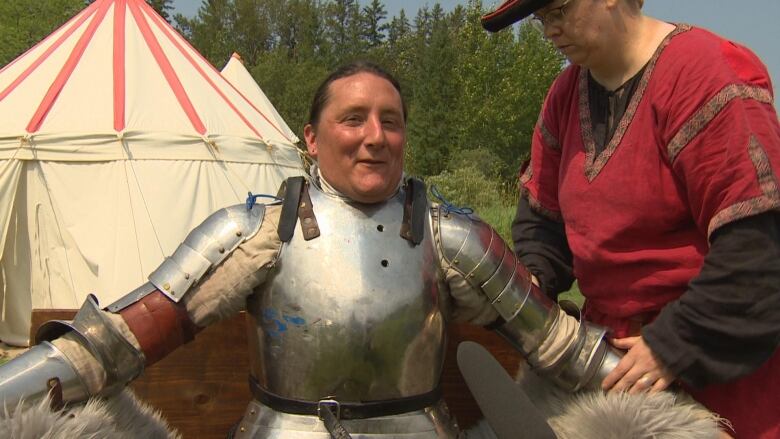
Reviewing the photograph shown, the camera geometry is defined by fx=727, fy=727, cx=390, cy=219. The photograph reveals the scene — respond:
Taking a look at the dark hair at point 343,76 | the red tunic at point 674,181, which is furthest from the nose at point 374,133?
the red tunic at point 674,181

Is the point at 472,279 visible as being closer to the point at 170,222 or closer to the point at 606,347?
the point at 606,347

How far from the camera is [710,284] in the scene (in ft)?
5.04

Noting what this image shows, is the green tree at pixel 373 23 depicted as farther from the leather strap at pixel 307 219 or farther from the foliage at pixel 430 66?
the leather strap at pixel 307 219

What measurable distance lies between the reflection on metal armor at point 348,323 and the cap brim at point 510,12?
0.58 meters

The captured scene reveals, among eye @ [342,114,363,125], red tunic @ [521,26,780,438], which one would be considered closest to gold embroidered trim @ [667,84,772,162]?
red tunic @ [521,26,780,438]

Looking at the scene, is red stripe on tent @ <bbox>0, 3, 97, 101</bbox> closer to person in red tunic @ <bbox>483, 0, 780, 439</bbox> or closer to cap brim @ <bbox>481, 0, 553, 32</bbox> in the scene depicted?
cap brim @ <bbox>481, 0, 553, 32</bbox>

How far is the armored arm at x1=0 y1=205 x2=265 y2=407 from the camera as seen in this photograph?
1.54 m

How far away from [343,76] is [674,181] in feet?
2.76

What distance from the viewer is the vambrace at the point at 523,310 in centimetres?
180

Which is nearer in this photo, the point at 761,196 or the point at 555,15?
the point at 761,196

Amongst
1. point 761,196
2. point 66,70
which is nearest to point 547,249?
point 761,196

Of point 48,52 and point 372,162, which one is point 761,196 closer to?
point 372,162

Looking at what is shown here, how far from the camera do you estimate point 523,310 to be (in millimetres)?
1827

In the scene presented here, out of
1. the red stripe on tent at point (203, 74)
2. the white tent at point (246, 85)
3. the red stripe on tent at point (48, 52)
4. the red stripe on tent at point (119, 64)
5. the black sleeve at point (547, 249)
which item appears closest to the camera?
the black sleeve at point (547, 249)
